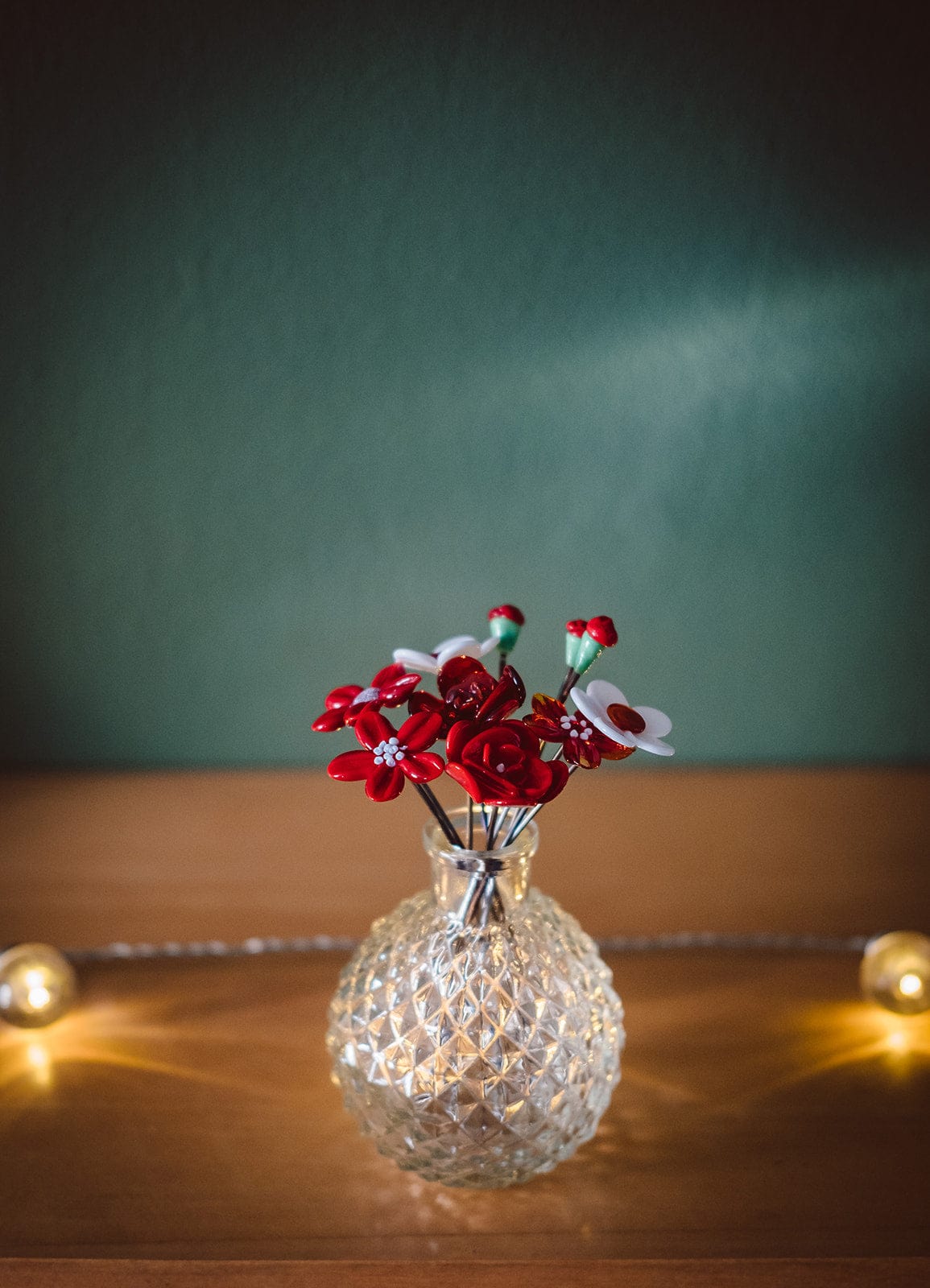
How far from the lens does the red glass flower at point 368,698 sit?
0.55 metres

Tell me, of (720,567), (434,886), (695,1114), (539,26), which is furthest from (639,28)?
(695,1114)

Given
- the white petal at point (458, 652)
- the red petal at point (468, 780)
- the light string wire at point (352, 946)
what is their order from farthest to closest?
1. the light string wire at point (352, 946)
2. the white petal at point (458, 652)
3. the red petal at point (468, 780)

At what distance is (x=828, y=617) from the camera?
1086 mm

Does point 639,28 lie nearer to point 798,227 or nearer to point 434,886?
point 798,227

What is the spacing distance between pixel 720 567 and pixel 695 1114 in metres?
0.55

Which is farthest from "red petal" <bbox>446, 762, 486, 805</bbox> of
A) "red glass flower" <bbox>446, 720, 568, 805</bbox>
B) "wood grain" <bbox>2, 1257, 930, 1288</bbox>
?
"wood grain" <bbox>2, 1257, 930, 1288</bbox>

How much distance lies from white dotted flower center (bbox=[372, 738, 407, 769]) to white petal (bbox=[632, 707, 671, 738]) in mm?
129

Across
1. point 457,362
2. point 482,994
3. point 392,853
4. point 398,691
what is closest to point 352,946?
point 392,853

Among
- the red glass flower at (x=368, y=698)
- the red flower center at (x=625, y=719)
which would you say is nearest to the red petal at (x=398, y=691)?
the red glass flower at (x=368, y=698)

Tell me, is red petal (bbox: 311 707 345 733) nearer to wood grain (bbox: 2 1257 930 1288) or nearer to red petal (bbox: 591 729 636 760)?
red petal (bbox: 591 729 636 760)

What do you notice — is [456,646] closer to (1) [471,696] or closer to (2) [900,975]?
(1) [471,696]

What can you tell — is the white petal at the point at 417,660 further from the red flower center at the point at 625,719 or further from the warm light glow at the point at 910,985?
the warm light glow at the point at 910,985

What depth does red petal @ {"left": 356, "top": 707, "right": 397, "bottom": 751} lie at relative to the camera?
52 centimetres

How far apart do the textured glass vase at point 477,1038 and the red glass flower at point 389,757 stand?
85 millimetres
